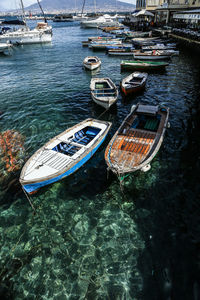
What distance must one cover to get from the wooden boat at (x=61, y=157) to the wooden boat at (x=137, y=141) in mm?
1811

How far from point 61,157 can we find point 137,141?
20.3ft

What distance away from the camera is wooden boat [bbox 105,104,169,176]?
11.9 m

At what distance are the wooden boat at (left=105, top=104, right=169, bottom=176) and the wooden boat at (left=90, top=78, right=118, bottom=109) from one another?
4.06m

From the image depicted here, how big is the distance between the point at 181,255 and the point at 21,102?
84.6ft

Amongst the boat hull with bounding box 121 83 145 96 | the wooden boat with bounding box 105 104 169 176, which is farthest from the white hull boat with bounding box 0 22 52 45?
the wooden boat with bounding box 105 104 169 176

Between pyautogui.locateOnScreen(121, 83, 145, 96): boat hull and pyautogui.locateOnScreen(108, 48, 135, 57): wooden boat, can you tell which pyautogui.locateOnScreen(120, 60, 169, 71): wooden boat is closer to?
pyautogui.locateOnScreen(121, 83, 145, 96): boat hull

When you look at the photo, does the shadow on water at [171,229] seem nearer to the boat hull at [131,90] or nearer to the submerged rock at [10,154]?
the submerged rock at [10,154]

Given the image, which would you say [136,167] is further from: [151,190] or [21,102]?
[21,102]

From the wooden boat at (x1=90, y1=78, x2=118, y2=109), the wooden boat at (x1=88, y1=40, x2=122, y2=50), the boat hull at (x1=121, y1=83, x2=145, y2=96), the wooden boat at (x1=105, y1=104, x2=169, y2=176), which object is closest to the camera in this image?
the wooden boat at (x1=105, y1=104, x2=169, y2=176)

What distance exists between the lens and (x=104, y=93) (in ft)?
69.5

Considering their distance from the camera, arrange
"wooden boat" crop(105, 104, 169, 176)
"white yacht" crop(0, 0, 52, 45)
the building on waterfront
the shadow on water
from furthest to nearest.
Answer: "white yacht" crop(0, 0, 52, 45)
the building on waterfront
"wooden boat" crop(105, 104, 169, 176)
the shadow on water

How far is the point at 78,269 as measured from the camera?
863cm

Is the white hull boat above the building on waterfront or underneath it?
underneath

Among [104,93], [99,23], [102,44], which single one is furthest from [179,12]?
[99,23]
